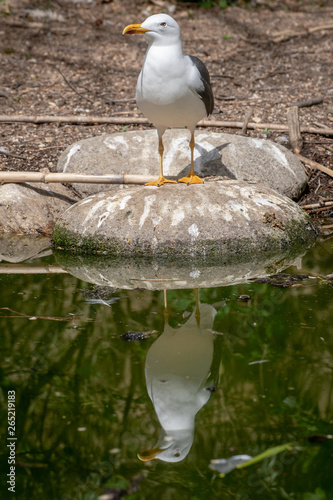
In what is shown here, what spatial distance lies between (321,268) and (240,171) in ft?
6.09

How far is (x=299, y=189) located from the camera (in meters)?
6.78

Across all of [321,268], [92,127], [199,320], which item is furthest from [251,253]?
[92,127]

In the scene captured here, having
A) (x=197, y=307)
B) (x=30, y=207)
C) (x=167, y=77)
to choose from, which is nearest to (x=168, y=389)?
(x=197, y=307)

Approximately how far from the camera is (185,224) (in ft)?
17.7

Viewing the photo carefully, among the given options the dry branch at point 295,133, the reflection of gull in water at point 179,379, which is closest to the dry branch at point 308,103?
the dry branch at point 295,133

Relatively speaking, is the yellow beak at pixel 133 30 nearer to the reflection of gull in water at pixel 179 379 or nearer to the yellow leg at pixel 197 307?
the yellow leg at pixel 197 307

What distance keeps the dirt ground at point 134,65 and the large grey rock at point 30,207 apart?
0.73m

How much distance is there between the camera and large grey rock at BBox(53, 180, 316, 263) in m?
5.36

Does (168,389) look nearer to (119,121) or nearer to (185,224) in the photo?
(185,224)

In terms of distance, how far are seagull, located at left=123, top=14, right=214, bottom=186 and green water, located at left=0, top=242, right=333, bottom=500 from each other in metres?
1.57

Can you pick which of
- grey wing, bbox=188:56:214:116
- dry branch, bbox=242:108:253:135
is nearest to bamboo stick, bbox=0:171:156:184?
grey wing, bbox=188:56:214:116

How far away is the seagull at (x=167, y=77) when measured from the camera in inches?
197

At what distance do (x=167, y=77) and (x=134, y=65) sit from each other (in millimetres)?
5335

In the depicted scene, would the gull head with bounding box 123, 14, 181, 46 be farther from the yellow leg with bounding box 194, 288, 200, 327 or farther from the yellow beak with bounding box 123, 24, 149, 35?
the yellow leg with bounding box 194, 288, 200, 327
